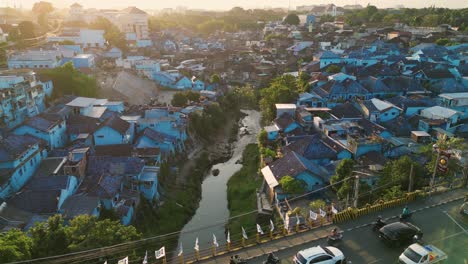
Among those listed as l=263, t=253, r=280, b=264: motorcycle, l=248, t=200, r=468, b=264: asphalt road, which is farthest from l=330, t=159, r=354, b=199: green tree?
l=263, t=253, r=280, b=264: motorcycle

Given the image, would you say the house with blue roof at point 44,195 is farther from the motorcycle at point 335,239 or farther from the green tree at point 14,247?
the motorcycle at point 335,239

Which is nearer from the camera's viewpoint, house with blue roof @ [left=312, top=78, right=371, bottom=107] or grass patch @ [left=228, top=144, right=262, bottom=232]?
grass patch @ [left=228, top=144, right=262, bottom=232]

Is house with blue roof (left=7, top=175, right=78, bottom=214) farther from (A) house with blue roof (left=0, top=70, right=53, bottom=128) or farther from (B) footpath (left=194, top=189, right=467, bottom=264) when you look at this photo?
(B) footpath (left=194, top=189, right=467, bottom=264)

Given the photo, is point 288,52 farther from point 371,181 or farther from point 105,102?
point 371,181

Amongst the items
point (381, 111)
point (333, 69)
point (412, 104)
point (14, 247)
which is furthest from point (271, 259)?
point (333, 69)

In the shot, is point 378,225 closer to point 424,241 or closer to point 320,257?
point 424,241

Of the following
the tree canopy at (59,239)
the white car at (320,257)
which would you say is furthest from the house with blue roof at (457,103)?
the tree canopy at (59,239)
